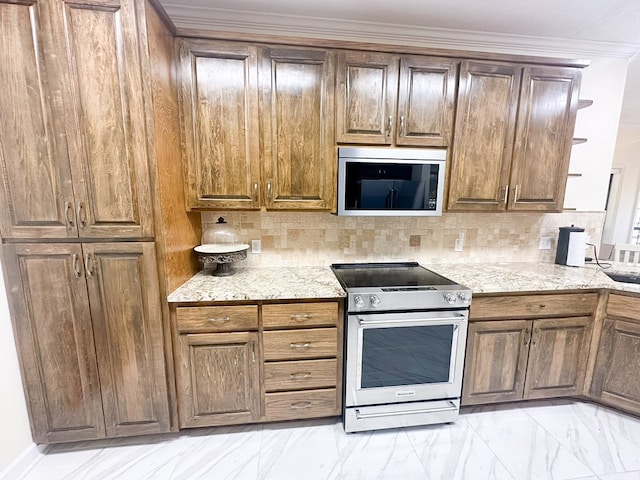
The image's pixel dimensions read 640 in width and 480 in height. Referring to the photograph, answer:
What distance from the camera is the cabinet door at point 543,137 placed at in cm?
196

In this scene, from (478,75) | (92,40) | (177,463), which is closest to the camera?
(92,40)

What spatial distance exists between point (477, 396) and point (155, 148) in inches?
99.3

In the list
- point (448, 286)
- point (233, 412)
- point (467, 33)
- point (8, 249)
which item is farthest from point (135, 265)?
point (467, 33)

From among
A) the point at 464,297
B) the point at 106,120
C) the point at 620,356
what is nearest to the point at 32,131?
the point at 106,120

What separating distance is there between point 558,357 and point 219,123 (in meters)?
2.77

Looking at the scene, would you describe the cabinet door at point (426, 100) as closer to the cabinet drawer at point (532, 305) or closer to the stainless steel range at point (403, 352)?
the stainless steel range at point (403, 352)

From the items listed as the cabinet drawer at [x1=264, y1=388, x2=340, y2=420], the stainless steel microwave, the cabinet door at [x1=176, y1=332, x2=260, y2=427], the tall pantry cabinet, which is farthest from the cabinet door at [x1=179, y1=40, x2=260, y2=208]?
the cabinet drawer at [x1=264, y1=388, x2=340, y2=420]

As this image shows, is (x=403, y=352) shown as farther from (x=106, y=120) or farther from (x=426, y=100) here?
(x=106, y=120)

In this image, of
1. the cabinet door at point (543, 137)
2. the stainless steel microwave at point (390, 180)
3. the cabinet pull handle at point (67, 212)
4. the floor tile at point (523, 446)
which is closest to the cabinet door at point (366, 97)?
the stainless steel microwave at point (390, 180)

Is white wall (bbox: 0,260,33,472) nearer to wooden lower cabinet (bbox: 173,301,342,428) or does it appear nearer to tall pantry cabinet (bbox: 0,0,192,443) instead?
tall pantry cabinet (bbox: 0,0,192,443)

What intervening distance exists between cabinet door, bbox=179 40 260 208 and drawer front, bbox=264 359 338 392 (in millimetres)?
1062

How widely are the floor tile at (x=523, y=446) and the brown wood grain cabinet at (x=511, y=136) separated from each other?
57.7 inches

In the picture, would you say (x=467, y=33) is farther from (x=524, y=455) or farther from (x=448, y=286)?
(x=524, y=455)

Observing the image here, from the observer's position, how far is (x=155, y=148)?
146 centimetres
